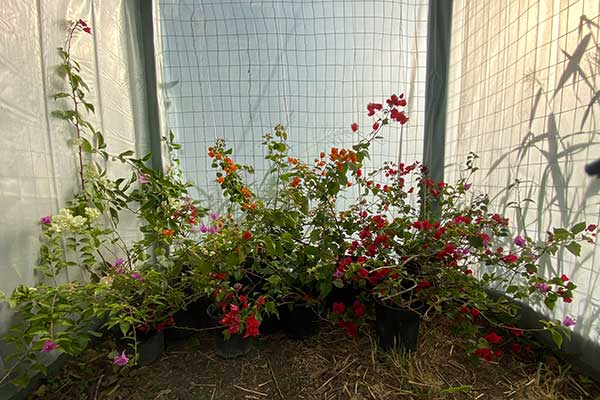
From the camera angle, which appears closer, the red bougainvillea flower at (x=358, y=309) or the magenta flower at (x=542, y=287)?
the magenta flower at (x=542, y=287)

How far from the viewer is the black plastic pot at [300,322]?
107cm

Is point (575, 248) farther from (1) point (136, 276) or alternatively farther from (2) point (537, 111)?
(1) point (136, 276)

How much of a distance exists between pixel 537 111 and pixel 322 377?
4.08ft

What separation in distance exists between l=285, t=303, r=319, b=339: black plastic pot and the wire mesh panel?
72cm

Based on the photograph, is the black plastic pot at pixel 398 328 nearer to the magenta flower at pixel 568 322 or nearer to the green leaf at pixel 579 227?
the magenta flower at pixel 568 322

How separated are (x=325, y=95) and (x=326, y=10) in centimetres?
40

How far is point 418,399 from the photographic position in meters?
0.82

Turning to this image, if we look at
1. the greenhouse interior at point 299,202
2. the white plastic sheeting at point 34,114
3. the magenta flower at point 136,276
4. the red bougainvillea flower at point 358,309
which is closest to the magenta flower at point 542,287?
the greenhouse interior at point 299,202

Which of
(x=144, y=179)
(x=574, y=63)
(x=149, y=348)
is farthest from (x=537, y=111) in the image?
(x=149, y=348)

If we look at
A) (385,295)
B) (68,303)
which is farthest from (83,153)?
(385,295)

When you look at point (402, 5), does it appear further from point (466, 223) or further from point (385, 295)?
point (385, 295)

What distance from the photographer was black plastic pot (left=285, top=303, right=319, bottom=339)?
1.07 metres

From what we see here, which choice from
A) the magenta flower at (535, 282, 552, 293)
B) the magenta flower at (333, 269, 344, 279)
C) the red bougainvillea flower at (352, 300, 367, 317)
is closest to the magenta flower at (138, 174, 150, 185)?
the magenta flower at (333, 269, 344, 279)

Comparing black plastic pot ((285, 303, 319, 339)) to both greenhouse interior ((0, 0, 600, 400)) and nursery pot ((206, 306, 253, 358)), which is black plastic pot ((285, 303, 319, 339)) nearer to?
greenhouse interior ((0, 0, 600, 400))
